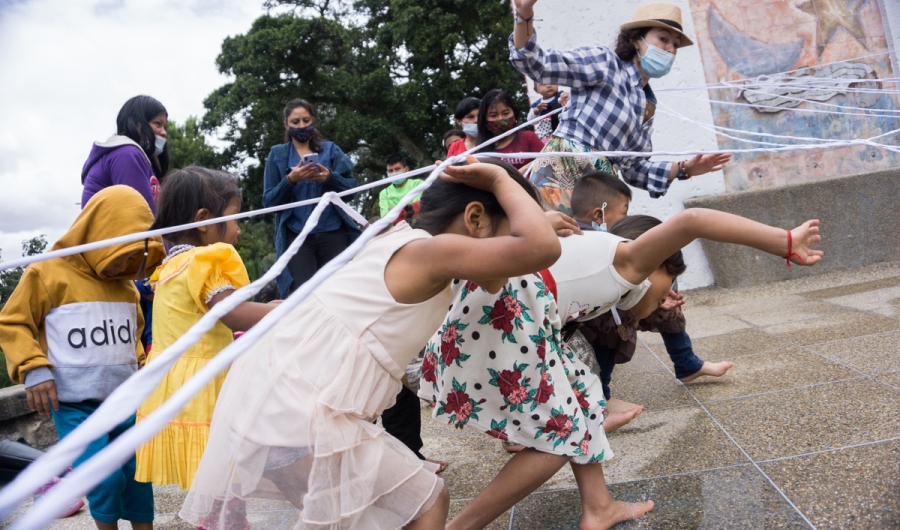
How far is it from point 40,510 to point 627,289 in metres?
1.81

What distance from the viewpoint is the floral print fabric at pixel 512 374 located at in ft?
6.59

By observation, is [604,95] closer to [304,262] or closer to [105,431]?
[304,262]

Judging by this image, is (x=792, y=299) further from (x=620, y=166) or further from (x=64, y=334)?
(x=64, y=334)

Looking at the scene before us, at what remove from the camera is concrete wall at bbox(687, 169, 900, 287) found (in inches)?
243

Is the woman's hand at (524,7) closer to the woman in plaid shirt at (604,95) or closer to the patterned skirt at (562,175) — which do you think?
the woman in plaid shirt at (604,95)

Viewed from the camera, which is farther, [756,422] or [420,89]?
[420,89]

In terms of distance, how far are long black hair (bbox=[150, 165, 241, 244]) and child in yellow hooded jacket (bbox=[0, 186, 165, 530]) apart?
100 mm

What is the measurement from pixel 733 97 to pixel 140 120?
515 centimetres

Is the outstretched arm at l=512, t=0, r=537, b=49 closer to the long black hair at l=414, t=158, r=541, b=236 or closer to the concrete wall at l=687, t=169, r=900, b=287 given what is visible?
the long black hair at l=414, t=158, r=541, b=236

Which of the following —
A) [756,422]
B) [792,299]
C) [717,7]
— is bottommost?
[792,299]

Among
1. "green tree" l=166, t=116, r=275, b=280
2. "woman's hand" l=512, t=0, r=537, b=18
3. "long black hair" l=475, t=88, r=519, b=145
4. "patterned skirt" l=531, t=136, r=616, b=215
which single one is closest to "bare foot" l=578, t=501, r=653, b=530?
"patterned skirt" l=531, t=136, r=616, b=215

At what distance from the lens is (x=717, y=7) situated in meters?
6.46

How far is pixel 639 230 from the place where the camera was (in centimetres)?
263

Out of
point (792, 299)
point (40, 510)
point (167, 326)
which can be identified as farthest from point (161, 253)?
point (792, 299)
